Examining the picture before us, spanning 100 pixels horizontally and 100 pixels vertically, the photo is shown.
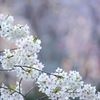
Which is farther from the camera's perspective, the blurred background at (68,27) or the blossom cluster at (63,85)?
the blurred background at (68,27)

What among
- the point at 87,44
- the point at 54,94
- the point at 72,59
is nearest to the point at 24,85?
the point at 72,59

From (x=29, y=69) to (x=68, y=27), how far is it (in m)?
3.25

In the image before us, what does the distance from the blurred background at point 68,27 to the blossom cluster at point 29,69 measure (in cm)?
304

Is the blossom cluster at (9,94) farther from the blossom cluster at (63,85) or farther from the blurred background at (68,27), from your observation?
the blurred background at (68,27)

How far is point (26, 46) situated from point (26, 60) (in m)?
0.07

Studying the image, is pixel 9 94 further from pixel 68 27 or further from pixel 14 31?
pixel 68 27

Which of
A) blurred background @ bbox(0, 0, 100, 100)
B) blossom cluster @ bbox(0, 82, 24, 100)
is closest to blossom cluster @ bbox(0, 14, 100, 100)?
blossom cluster @ bbox(0, 82, 24, 100)

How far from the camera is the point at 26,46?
1771mm

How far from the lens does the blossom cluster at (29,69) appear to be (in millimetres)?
1763

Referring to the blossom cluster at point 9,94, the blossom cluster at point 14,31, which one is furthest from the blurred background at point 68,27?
the blossom cluster at point 14,31

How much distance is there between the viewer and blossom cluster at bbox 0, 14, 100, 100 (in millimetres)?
1763

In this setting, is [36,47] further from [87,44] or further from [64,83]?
[87,44]

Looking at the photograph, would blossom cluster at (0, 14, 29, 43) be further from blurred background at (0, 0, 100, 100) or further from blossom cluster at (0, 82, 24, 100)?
blurred background at (0, 0, 100, 100)

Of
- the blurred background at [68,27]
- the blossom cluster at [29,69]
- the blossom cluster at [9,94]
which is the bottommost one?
the blossom cluster at [9,94]
